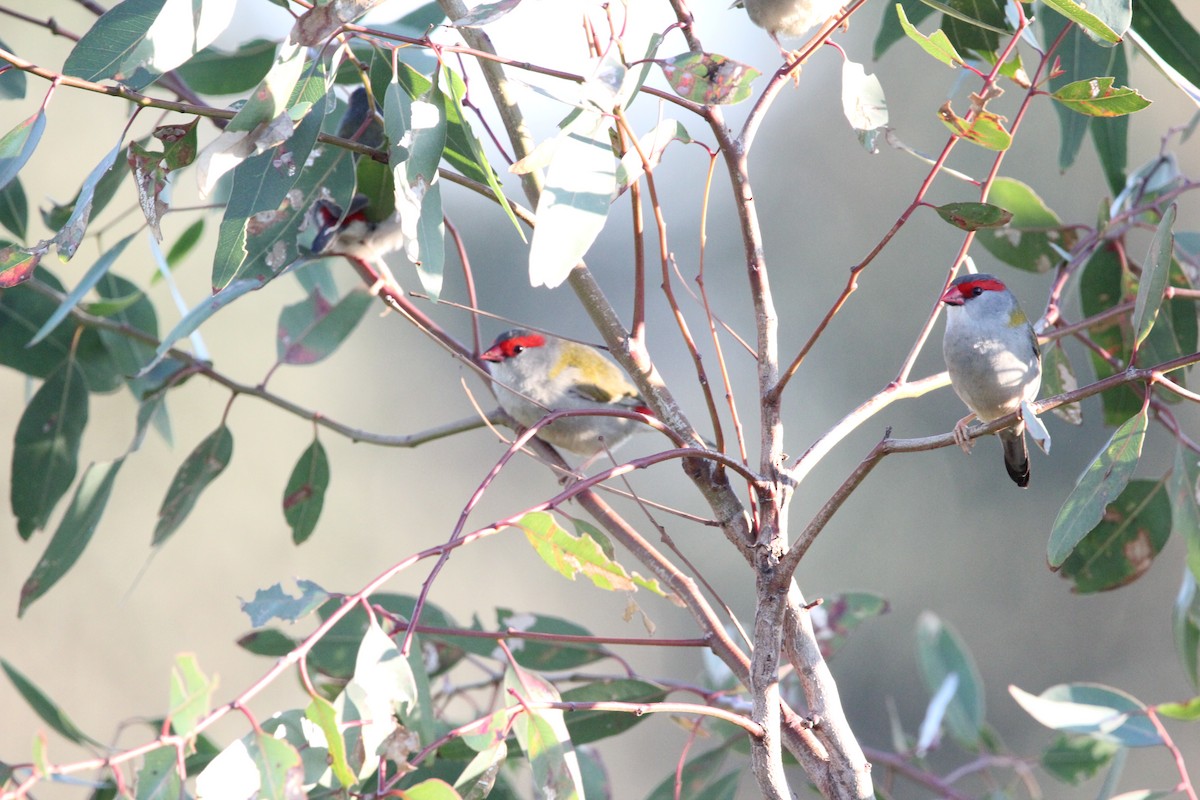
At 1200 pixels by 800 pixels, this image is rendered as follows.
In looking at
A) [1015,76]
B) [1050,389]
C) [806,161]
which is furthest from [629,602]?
[806,161]

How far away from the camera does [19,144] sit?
5.02 feet

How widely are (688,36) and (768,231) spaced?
31.3 ft

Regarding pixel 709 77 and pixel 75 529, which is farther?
pixel 75 529

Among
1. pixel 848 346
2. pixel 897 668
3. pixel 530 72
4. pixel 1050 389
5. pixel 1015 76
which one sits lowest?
pixel 897 668

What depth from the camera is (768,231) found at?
35.8ft

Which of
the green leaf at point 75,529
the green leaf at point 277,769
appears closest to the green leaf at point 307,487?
the green leaf at point 75,529

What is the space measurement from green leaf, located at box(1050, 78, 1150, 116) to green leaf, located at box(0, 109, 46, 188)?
1.43 m

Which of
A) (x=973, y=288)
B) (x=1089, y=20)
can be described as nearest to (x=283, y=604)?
(x=1089, y=20)

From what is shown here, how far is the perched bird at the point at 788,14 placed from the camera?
2137 mm

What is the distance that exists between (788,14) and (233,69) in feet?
4.33

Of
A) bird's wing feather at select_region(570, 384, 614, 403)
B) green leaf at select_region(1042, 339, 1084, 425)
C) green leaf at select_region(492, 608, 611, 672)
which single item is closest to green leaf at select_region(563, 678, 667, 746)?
green leaf at select_region(492, 608, 611, 672)

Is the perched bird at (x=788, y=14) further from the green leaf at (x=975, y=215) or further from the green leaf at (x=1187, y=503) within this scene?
the green leaf at (x=1187, y=503)

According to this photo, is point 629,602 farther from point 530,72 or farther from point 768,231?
point 768,231

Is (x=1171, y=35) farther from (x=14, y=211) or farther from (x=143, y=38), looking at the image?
(x=14, y=211)
